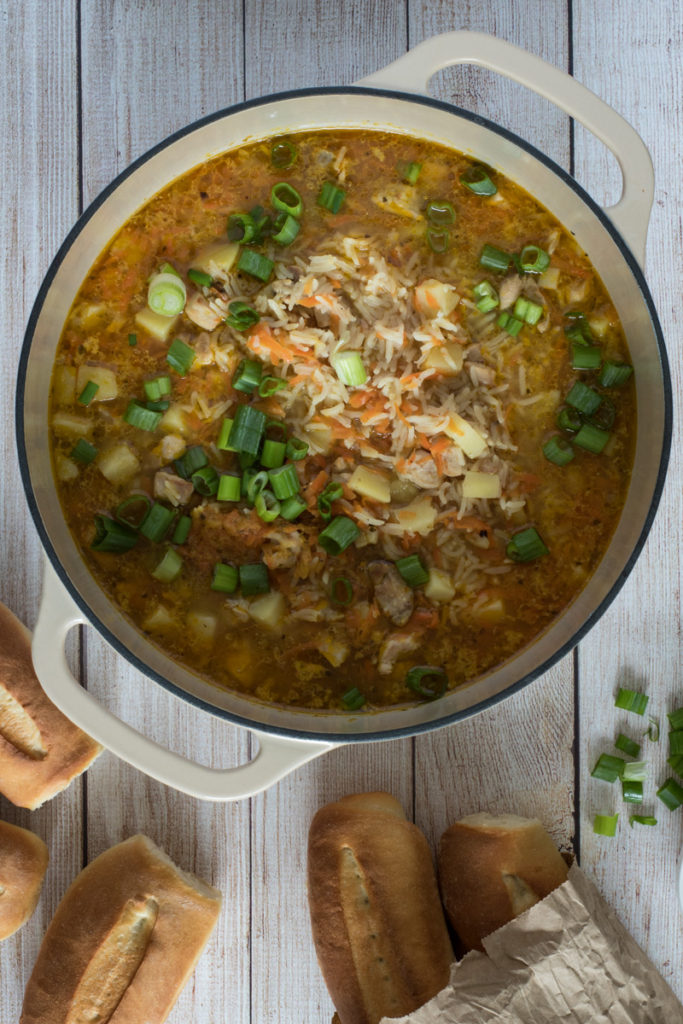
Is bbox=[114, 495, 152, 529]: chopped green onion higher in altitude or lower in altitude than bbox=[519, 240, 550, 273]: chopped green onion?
lower

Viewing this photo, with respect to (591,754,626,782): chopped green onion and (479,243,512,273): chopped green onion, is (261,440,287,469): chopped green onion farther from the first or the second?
(591,754,626,782): chopped green onion

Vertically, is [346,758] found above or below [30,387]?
below

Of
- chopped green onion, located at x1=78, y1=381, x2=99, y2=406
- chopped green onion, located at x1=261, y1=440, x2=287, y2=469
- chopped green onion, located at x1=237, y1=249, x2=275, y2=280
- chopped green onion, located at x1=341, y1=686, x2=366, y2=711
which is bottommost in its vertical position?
chopped green onion, located at x1=341, y1=686, x2=366, y2=711

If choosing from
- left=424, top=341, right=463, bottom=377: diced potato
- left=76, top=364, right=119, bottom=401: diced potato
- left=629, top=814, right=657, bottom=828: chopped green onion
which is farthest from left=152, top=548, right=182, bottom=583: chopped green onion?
left=629, top=814, right=657, bottom=828: chopped green onion

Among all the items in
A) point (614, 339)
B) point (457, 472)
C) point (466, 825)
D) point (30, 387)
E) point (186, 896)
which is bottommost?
point (186, 896)

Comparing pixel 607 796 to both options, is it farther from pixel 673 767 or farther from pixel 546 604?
pixel 546 604

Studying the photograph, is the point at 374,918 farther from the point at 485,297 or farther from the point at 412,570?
the point at 485,297

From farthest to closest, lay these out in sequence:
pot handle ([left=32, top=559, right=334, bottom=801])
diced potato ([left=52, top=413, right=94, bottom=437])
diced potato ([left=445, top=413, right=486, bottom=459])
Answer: diced potato ([left=52, top=413, right=94, bottom=437]) → diced potato ([left=445, top=413, right=486, bottom=459]) → pot handle ([left=32, top=559, right=334, bottom=801])

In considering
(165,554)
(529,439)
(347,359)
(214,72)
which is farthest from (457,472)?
(214,72)
